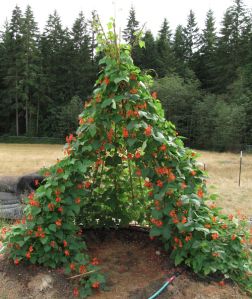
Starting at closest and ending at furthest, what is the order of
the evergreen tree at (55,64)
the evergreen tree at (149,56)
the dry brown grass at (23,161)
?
1. the dry brown grass at (23,161)
2. the evergreen tree at (55,64)
3. the evergreen tree at (149,56)

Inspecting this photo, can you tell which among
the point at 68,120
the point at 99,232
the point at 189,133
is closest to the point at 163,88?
the point at 189,133

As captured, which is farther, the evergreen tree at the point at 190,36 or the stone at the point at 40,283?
the evergreen tree at the point at 190,36

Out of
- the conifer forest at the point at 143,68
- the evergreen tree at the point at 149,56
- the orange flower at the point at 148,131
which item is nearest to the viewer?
the orange flower at the point at 148,131

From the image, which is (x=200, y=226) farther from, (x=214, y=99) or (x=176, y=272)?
(x=214, y=99)

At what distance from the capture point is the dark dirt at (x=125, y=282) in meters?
2.96

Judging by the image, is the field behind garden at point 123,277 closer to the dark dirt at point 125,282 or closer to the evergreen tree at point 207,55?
the dark dirt at point 125,282

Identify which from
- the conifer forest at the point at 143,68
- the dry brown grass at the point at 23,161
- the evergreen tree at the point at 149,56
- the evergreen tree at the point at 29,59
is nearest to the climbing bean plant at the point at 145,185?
the dry brown grass at the point at 23,161

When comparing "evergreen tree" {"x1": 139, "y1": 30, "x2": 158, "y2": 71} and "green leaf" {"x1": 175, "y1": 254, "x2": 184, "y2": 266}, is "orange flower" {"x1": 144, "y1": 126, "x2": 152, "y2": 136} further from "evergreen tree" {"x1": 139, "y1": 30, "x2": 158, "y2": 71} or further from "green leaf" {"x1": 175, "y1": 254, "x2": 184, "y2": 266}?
"evergreen tree" {"x1": 139, "y1": 30, "x2": 158, "y2": 71}

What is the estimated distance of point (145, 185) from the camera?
10.4 feet

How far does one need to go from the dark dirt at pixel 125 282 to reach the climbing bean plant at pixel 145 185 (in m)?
0.11

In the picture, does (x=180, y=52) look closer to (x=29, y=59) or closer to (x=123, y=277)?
(x=29, y=59)

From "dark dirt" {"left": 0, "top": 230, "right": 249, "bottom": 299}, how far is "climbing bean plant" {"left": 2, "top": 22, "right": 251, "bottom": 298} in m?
0.11

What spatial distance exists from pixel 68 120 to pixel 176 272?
39360 mm

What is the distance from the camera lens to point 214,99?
130 ft
